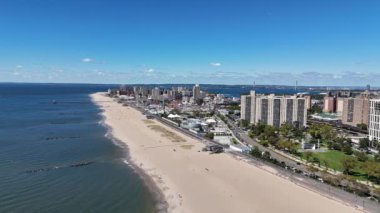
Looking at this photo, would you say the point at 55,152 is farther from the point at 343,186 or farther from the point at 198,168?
the point at 343,186

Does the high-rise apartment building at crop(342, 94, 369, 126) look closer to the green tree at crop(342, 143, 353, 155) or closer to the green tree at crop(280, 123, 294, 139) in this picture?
the green tree at crop(280, 123, 294, 139)

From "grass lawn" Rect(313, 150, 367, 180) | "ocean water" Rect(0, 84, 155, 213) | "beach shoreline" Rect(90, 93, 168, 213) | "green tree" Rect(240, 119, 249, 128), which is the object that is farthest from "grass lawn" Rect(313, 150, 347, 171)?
"green tree" Rect(240, 119, 249, 128)

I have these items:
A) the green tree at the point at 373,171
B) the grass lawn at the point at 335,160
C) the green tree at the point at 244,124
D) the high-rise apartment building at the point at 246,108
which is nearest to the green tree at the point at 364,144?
the grass lawn at the point at 335,160

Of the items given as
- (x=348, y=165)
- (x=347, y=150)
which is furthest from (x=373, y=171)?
(x=347, y=150)

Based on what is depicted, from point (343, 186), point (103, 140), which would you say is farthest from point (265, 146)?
point (103, 140)

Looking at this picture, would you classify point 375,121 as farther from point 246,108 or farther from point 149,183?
point 149,183

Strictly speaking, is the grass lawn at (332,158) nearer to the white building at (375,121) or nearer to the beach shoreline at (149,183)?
the white building at (375,121)

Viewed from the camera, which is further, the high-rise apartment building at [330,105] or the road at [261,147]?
the high-rise apartment building at [330,105]

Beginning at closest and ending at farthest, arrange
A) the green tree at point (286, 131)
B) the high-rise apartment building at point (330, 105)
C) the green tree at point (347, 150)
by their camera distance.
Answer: the green tree at point (347, 150)
the green tree at point (286, 131)
the high-rise apartment building at point (330, 105)
